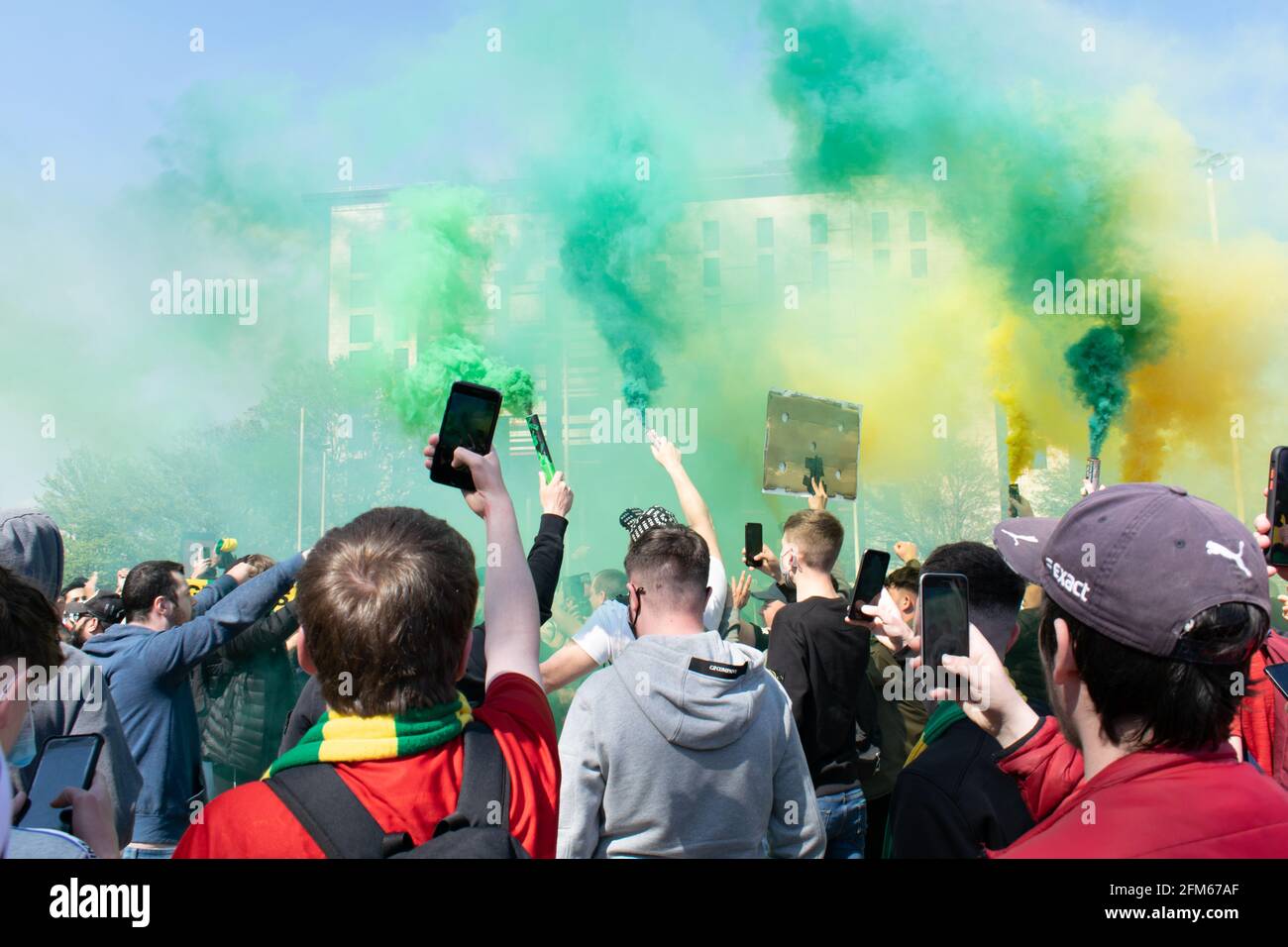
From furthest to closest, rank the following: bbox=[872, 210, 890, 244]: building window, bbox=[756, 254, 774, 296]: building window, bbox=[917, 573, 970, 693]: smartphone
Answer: bbox=[756, 254, 774, 296]: building window
bbox=[872, 210, 890, 244]: building window
bbox=[917, 573, 970, 693]: smartphone

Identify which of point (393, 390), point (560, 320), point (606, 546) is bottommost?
point (606, 546)

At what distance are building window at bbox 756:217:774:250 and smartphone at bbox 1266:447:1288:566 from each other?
1893 cm

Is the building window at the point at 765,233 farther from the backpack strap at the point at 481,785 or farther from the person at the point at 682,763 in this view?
the backpack strap at the point at 481,785

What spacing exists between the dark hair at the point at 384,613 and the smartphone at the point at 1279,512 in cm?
222

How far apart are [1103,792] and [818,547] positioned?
9.44ft

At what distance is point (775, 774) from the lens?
9.75 feet

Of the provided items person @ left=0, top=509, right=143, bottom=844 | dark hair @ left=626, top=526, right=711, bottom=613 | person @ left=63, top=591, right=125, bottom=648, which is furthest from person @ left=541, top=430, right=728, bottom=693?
person @ left=63, top=591, right=125, bottom=648

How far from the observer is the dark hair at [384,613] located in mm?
1658

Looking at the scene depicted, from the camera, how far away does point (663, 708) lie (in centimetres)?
277

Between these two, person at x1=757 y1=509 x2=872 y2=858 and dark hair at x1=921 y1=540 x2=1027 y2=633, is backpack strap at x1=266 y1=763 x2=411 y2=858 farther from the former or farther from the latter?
person at x1=757 y1=509 x2=872 y2=858

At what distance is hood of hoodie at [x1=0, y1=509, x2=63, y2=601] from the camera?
304 centimetres

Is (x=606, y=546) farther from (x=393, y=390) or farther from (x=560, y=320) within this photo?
(x=393, y=390)

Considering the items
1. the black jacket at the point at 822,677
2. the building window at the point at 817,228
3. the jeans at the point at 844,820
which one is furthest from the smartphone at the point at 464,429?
the building window at the point at 817,228
